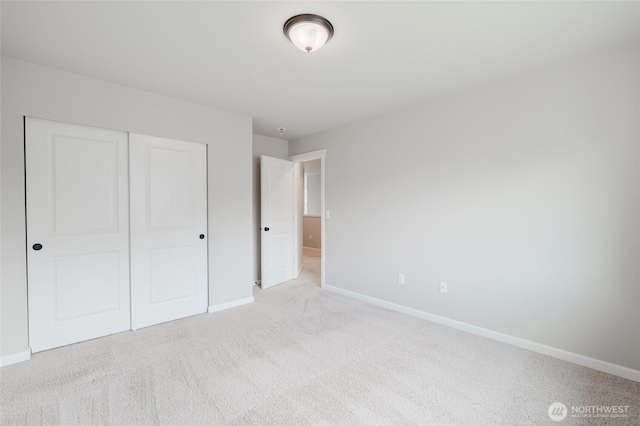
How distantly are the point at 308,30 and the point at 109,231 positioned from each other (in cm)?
255

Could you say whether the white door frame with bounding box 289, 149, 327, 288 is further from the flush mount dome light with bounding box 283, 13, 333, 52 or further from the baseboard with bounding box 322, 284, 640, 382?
the flush mount dome light with bounding box 283, 13, 333, 52

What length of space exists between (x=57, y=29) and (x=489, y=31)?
9.50ft

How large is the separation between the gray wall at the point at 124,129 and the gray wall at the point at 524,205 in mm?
1717

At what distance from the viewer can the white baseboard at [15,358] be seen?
2.22 metres

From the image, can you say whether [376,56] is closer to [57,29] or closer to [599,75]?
[599,75]

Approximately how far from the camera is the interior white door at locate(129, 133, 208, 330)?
9.46 ft

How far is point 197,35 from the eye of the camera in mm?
1941

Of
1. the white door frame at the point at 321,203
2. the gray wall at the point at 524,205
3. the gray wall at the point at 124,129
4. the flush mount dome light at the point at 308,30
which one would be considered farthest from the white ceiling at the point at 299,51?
the white door frame at the point at 321,203

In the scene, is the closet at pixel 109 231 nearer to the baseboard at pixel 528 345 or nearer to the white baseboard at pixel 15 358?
the white baseboard at pixel 15 358

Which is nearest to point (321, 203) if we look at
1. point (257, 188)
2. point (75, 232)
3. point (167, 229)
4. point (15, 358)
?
point (257, 188)

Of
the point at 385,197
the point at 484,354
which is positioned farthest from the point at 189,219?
the point at 484,354

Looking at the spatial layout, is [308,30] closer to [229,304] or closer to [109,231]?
[109,231]

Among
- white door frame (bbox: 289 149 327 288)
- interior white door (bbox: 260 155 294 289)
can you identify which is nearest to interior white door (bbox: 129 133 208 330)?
interior white door (bbox: 260 155 294 289)

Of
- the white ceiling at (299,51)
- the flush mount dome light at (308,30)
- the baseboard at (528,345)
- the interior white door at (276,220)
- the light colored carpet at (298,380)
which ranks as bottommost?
the light colored carpet at (298,380)
